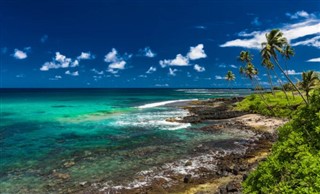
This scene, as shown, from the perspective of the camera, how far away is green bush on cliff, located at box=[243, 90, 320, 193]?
8336 millimetres

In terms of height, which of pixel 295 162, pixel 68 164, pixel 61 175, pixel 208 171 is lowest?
pixel 208 171

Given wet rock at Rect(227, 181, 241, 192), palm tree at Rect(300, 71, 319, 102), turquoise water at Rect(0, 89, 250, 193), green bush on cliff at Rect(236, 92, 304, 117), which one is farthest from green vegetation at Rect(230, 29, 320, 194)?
green bush on cliff at Rect(236, 92, 304, 117)

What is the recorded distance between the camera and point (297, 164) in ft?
30.8

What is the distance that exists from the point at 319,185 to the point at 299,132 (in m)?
4.17

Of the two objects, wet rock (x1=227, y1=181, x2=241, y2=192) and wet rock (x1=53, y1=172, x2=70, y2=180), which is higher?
wet rock (x1=227, y1=181, x2=241, y2=192)

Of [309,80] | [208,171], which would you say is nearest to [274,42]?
[309,80]

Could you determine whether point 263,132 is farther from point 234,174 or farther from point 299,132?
point 299,132

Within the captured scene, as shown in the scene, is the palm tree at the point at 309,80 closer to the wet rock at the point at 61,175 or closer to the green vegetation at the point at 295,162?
the green vegetation at the point at 295,162

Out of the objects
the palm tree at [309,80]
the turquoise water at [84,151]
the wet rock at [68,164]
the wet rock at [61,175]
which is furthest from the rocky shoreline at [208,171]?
the palm tree at [309,80]

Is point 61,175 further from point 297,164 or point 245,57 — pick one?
point 245,57

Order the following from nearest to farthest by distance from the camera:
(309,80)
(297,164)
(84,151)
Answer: (297,164) < (84,151) < (309,80)

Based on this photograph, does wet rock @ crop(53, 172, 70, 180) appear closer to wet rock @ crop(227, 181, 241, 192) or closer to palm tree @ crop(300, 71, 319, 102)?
wet rock @ crop(227, 181, 241, 192)

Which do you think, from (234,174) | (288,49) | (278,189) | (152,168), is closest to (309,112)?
(278,189)

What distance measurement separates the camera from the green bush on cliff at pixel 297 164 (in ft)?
27.3
